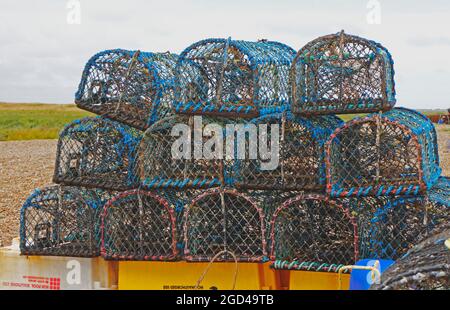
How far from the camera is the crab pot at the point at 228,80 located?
4.82 metres

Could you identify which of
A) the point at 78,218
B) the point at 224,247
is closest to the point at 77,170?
the point at 78,218

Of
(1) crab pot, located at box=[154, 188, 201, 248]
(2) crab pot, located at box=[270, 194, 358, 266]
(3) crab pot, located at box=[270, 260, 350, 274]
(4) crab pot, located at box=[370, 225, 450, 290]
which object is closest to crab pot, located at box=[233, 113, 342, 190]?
(2) crab pot, located at box=[270, 194, 358, 266]

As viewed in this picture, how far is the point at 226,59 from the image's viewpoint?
489cm

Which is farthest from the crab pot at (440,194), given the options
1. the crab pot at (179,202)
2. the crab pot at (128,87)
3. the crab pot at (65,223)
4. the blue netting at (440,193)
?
the crab pot at (65,223)

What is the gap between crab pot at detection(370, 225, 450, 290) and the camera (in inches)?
110

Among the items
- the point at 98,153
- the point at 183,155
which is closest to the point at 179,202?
the point at 183,155

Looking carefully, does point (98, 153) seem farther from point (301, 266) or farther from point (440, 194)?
point (440, 194)

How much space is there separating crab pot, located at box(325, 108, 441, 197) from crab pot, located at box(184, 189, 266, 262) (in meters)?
0.61

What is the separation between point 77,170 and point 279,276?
1.61 meters

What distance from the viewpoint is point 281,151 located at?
471 centimetres

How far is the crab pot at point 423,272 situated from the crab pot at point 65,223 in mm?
2344

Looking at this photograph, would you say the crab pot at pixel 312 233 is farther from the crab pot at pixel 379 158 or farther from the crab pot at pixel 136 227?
the crab pot at pixel 136 227

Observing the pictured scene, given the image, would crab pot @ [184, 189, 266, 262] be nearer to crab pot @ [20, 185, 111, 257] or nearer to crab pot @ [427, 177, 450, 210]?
crab pot @ [20, 185, 111, 257]

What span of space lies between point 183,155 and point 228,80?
0.60 meters
